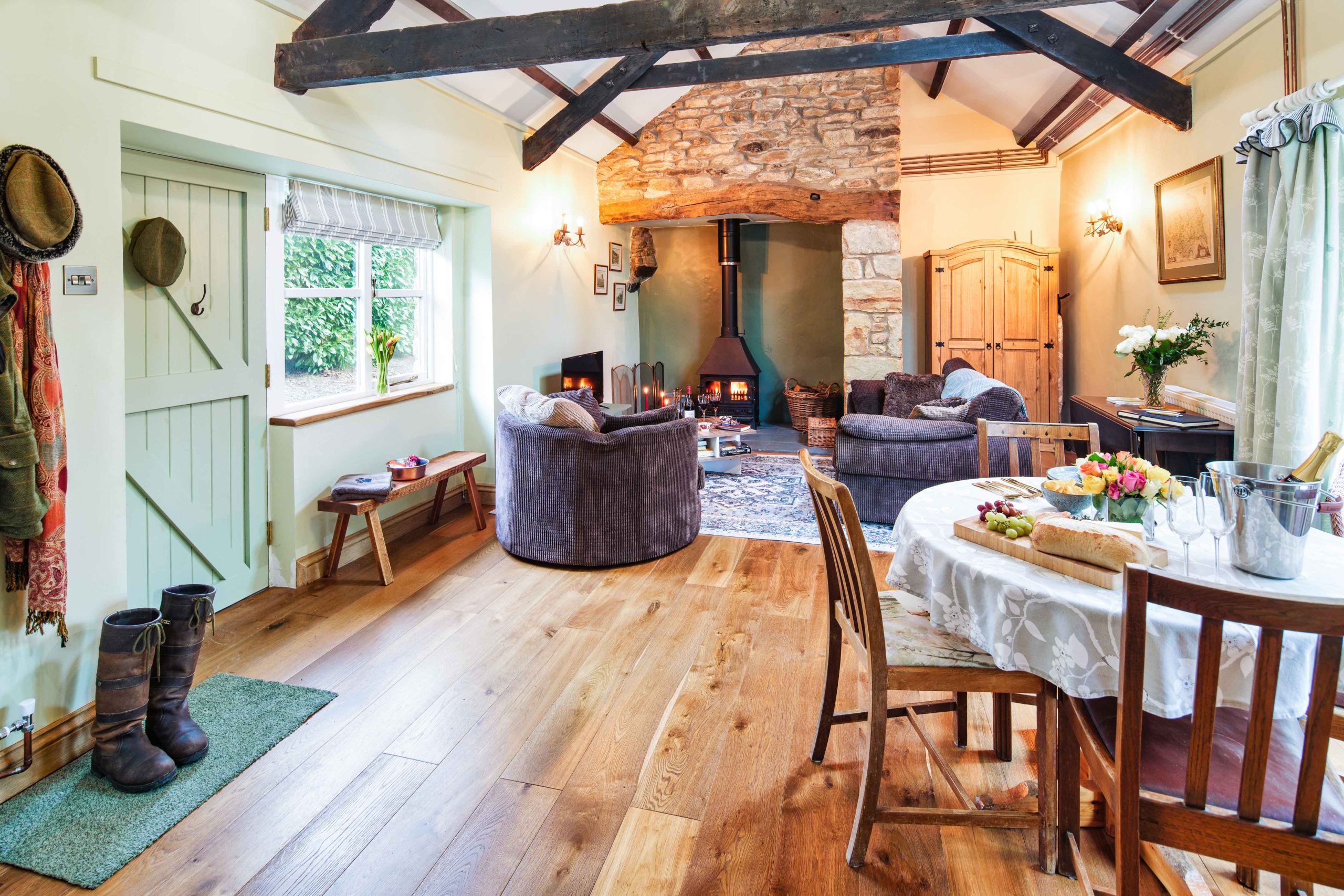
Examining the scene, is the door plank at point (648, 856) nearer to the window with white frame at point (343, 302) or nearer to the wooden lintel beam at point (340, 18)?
the window with white frame at point (343, 302)

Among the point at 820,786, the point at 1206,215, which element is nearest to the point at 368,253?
the point at 820,786

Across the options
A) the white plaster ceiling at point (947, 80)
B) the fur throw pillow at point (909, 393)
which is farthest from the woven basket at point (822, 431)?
the white plaster ceiling at point (947, 80)

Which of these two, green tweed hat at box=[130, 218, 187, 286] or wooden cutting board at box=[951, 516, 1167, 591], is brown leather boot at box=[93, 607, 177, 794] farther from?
wooden cutting board at box=[951, 516, 1167, 591]

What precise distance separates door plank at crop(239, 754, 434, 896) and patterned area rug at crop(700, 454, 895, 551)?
238cm

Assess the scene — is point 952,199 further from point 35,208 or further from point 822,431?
point 35,208

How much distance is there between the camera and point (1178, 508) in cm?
184

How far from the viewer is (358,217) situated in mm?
4070

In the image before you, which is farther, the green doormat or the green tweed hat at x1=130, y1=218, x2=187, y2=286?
the green tweed hat at x1=130, y1=218, x2=187, y2=286

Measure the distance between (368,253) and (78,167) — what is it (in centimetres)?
207

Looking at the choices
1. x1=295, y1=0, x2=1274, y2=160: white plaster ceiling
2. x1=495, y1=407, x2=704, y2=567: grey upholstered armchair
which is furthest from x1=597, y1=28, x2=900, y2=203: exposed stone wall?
x1=495, y1=407, x2=704, y2=567: grey upholstered armchair

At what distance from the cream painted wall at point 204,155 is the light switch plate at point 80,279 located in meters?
0.02

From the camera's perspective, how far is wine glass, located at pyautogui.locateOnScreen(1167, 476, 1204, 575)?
1.56 m

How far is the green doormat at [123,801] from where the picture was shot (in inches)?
71.6

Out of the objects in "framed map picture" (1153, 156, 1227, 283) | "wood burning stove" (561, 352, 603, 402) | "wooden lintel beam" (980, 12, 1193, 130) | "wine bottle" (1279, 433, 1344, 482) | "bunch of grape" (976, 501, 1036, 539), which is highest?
"wooden lintel beam" (980, 12, 1193, 130)
